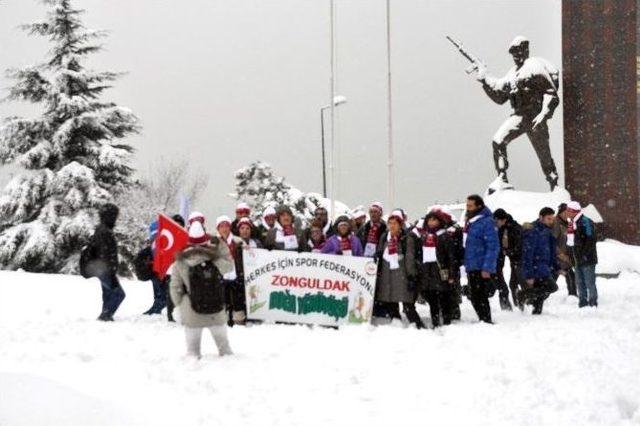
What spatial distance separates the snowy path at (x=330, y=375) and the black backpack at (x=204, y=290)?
54cm

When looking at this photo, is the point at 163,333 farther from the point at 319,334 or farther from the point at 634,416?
the point at 634,416

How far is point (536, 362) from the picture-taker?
8031 millimetres

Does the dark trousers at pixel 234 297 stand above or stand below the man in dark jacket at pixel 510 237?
below


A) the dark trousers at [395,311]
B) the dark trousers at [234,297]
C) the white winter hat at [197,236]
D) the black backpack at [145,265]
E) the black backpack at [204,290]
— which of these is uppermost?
the white winter hat at [197,236]

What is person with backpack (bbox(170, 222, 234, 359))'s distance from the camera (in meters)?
8.25

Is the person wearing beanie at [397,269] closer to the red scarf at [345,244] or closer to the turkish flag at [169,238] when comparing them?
the red scarf at [345,244]

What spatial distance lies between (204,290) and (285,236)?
155 inches

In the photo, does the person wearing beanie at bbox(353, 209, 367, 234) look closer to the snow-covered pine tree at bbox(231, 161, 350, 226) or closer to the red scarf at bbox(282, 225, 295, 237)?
the red scarf at bbox(282, 225, 295, 237)

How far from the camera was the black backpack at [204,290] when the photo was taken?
822 centimetres

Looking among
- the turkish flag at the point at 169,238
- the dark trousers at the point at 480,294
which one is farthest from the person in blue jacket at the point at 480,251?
the turkish flag at the point at 169,238

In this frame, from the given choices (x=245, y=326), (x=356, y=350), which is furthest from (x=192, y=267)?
(x=245, y=326)

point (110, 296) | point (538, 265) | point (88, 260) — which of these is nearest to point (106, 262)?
point (88, 260)

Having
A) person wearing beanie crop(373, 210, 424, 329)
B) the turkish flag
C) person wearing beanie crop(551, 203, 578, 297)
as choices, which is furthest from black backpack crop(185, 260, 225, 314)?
person wearing beanie crop(551, 203, 578, 297)

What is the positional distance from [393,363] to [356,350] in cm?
84
